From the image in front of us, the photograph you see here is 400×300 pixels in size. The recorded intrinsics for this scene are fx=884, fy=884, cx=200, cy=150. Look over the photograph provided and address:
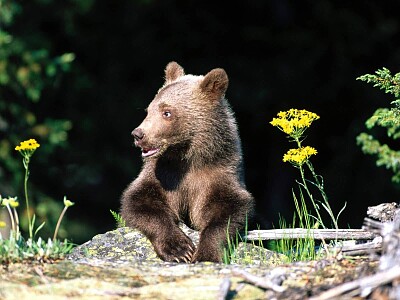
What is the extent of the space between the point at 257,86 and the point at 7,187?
179 inches

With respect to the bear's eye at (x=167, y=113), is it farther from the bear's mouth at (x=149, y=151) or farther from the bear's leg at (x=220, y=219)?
the bear's leg at (x=220, y=219)

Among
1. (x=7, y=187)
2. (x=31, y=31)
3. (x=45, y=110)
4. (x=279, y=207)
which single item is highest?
(x=31, y=31)

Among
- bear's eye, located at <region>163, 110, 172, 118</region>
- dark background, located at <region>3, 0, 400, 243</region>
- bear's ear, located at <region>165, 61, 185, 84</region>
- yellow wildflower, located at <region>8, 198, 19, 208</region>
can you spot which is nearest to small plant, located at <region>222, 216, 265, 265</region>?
bear's eye, located at <region>163, 110, 172, 118</region>

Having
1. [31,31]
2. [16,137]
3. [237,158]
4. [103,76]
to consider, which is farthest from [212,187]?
[103,76]

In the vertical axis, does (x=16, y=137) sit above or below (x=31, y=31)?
below

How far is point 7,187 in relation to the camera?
13.3 m

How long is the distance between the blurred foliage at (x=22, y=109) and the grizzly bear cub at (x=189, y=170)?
19.8ft

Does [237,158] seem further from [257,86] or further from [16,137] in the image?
[257,86]

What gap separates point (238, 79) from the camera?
15.2m

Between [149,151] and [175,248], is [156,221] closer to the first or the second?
[175,248]

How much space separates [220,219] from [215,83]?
1.28 m

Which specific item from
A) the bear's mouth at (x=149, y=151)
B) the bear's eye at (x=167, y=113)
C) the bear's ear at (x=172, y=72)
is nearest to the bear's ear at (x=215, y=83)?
the bear's eye at (x=167, y=113)

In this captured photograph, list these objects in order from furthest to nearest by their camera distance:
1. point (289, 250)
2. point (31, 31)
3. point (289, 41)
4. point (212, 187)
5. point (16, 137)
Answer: point (289, 41), point (31, 31), point (16, 137), point (212, 187), point (289, 250)

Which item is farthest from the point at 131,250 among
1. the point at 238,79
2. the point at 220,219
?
the point at 238,79
